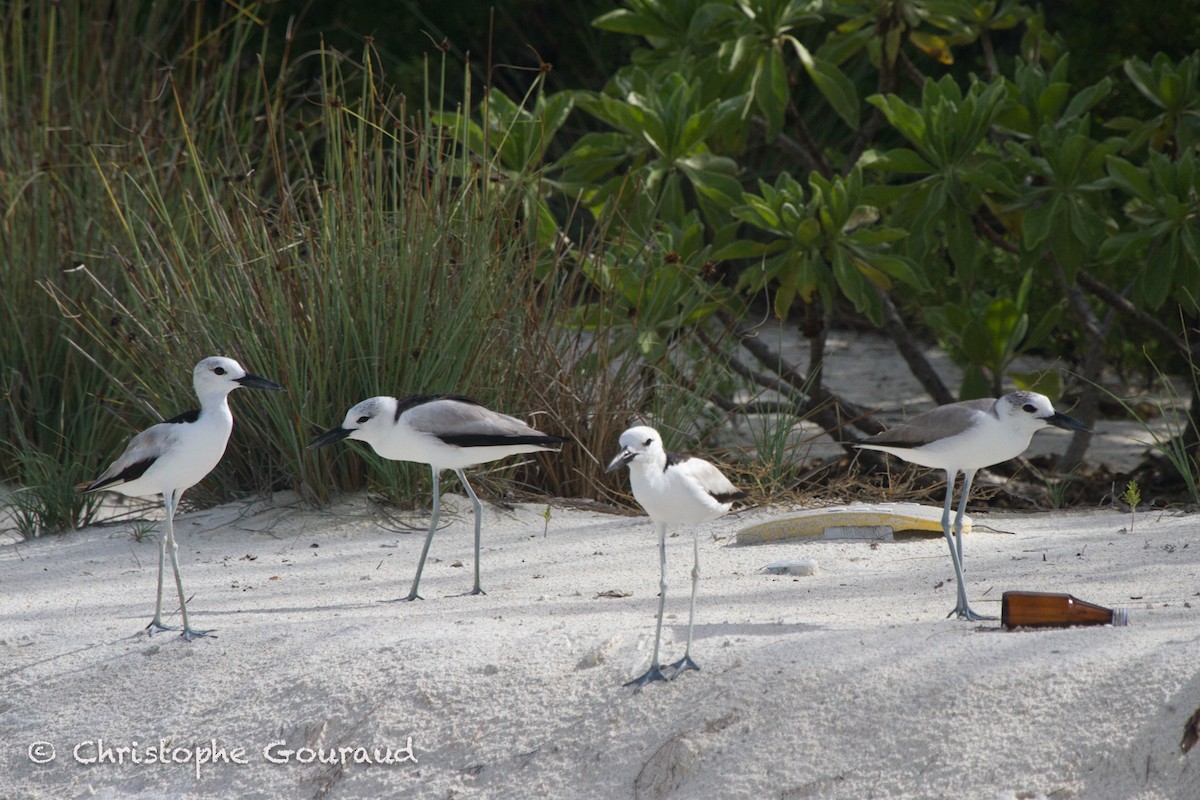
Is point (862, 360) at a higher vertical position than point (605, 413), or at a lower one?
lower

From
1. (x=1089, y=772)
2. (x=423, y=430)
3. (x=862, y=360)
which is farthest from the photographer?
(x=862, y=360)

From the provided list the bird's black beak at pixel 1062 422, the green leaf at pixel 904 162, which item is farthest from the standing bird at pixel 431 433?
the green leaf at pixel 904 162

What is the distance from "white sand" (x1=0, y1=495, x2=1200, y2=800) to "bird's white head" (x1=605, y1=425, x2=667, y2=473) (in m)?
0.51

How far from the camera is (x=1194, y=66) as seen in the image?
6477mm

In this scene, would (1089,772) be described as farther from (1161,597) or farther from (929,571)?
(929,571)

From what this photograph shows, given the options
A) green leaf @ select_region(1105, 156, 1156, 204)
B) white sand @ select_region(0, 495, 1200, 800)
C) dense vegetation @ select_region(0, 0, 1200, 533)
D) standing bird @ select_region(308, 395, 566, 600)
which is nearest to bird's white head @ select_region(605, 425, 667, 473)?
white sand @ select_region(0, 495, 1200, 800)

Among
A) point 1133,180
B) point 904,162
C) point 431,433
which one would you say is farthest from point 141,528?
point 1133,180

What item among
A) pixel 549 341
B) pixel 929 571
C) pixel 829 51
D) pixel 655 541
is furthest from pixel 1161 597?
pixel 829 51

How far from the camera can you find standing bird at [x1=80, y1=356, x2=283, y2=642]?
13.4 ft

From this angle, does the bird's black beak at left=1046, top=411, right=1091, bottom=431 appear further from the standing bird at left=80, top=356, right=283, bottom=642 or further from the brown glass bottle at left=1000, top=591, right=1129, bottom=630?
the standing bird at left=80, top=356, right=283, bottom=642

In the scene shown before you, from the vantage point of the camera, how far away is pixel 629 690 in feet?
11.0

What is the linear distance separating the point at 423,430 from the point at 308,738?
124 centimetres

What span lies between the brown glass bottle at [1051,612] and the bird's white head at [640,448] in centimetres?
99

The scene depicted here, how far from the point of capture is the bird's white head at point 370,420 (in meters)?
4.38
